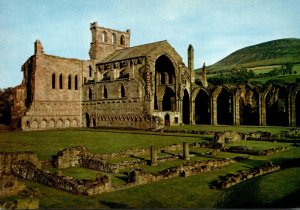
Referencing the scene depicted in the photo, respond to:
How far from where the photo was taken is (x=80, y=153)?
2042cm

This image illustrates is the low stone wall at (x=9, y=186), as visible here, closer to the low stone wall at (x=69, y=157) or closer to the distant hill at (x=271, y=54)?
the low stone wall at (x=69, y=157)

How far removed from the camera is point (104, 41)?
210 feet

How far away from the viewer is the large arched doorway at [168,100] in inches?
2238

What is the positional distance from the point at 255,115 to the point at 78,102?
2912cm

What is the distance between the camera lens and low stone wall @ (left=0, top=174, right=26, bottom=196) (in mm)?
13867

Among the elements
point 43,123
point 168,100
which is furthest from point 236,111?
point 43,123

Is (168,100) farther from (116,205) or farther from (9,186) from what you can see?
(116,205)

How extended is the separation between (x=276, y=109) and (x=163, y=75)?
19.5m

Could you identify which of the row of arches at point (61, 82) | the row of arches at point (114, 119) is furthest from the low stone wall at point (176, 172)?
the row of arches at point (61, 82)

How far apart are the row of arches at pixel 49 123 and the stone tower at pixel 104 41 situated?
45.1 ft

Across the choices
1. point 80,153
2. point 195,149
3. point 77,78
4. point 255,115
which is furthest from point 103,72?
point 80,153

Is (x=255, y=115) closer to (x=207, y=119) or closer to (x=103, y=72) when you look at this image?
(x=207, y=119)

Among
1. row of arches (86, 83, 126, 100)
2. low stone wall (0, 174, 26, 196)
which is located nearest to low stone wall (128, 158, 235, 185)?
low stone wall (0, 174, 26, 196)

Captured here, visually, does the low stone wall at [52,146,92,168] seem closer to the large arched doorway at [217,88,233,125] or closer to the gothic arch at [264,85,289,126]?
the gothic arch at [264,85,289,126]
